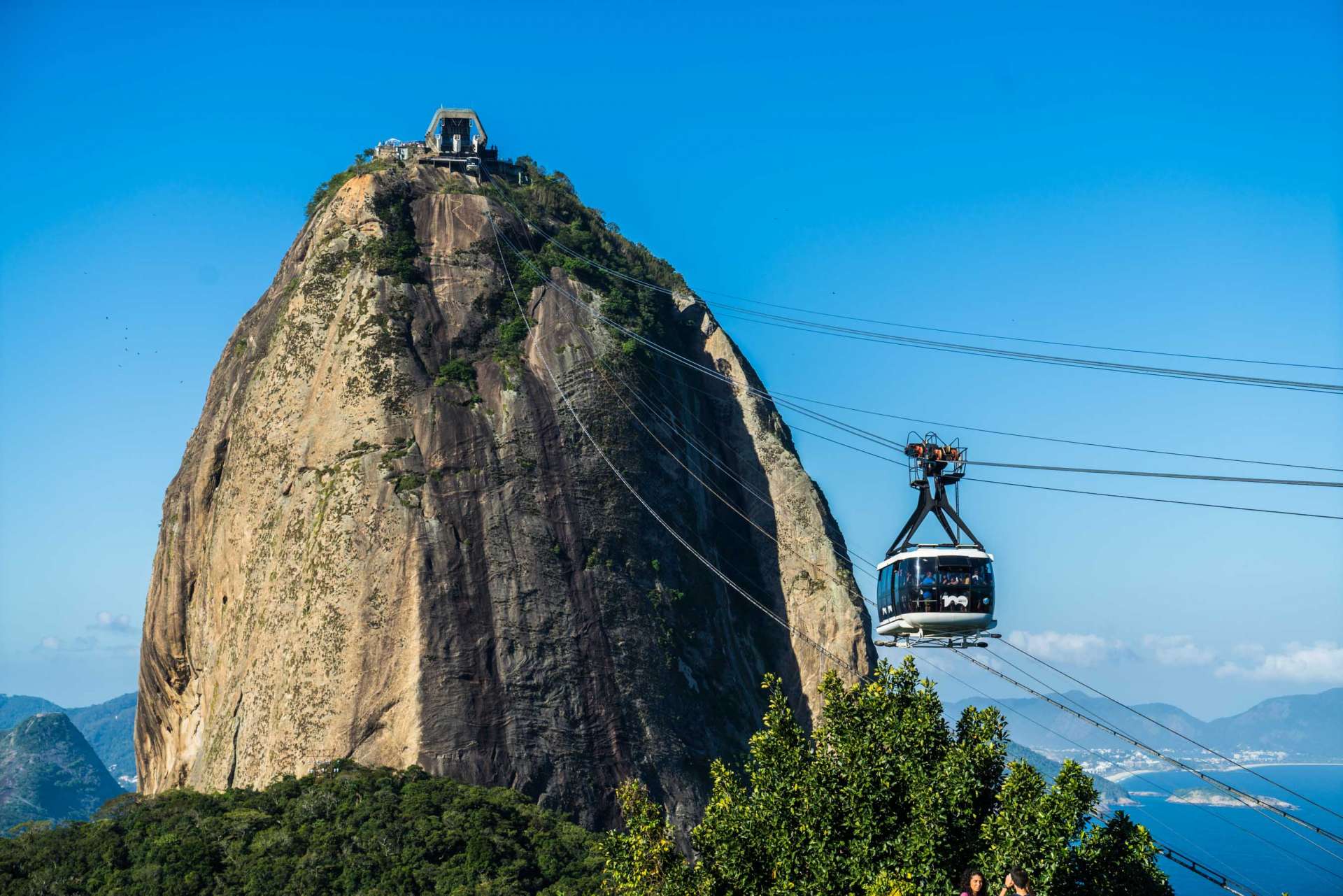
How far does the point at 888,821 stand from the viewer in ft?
95.9

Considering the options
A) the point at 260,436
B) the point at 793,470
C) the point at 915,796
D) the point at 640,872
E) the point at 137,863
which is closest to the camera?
the point at 915,796

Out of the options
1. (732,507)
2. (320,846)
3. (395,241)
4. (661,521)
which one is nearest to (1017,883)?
(320,846)

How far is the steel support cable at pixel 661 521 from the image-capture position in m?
72.2

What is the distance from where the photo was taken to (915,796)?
29.0 m

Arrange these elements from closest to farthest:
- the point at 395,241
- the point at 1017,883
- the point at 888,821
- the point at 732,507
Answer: the point at 1017,883
the point at 888,821
the point at 395,241
the point at 732,507

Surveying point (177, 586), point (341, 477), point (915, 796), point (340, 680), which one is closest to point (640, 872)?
point (915, 796)

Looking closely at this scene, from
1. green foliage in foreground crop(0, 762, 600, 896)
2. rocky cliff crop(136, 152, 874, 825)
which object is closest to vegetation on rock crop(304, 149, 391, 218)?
rocky cliff crop(136, 152, 874, 825)

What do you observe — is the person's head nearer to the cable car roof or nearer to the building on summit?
the cable car roof

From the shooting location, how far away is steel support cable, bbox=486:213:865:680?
2844 inches

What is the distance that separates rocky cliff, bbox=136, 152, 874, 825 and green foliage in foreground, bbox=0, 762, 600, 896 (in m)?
4.20

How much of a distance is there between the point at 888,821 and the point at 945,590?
10.7 m

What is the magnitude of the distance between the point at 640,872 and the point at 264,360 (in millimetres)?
50720

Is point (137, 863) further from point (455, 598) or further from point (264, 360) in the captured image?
point (264, 360)

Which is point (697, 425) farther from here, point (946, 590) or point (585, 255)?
point (946, 590)
